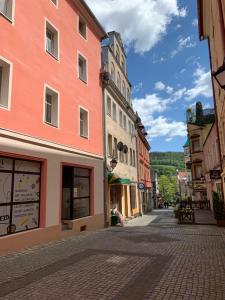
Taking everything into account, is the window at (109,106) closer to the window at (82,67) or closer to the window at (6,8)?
the window at (82,67)

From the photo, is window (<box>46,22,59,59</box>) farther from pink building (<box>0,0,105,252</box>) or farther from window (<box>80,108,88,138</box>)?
window (<box>80,108,88,138</box>)

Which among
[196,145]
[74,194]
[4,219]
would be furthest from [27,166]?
[196,145]

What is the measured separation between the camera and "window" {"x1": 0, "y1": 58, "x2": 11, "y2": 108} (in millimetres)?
9469

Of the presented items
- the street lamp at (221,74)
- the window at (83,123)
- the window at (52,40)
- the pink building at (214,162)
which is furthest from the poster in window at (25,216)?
the pink building at (214,162)

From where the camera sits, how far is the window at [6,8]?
10012mm

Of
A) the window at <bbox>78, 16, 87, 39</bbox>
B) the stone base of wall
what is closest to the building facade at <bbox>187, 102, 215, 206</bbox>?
the stone base of wall

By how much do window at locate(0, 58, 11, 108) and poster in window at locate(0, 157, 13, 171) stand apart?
1.90 meters

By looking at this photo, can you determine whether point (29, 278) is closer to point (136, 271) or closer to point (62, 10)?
point (136, 271)

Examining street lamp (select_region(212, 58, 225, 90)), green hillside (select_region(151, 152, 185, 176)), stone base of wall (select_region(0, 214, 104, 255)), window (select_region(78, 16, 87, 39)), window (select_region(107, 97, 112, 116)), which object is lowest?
stone base of wall (select_region(0, 214, 104, 255))

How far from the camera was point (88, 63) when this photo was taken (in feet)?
54.9

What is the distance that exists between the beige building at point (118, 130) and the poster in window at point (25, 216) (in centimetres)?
737

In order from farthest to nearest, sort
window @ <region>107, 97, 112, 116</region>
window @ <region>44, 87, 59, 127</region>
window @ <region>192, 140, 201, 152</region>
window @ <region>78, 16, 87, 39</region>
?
1. window @ <region>192, 140, 201, 152</region>
2. window @ <region>107, 97, 112, 116</region>
3. window @ <region>78, 16, 87, 39</region>
4. window @ <region>44, 87, 59, 127</region>

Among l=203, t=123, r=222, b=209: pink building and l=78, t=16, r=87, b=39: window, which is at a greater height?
l=78, t=16, r=87, b=39: window

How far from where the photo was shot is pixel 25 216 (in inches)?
390
